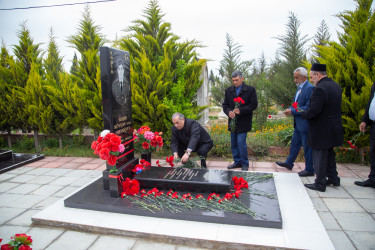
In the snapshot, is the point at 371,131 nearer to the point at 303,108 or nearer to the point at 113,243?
the point at 303,108

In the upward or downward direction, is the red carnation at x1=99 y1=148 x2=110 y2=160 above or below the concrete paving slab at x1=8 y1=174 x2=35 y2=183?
above

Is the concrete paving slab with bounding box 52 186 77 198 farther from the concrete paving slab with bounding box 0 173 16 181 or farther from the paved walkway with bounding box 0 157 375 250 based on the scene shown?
the concrete paving slab with bounding box 0 173 16 181

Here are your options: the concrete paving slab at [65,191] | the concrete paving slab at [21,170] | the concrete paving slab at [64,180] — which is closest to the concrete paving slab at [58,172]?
the concrete paving slab at [64,180]

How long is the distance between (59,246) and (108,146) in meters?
1.26

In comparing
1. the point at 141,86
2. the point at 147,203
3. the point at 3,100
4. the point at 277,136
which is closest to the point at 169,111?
the point at 141,86

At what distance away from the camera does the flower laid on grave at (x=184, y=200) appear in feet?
10.8

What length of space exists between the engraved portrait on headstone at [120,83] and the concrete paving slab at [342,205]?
329 centimetres

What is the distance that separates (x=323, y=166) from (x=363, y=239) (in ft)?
4.18

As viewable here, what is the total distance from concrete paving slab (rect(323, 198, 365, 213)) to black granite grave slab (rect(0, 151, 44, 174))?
596 cm

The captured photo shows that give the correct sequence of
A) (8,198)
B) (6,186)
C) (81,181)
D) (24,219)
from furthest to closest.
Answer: (81,181), (6,186), (8,198), (24,219)

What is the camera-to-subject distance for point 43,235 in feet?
10.1

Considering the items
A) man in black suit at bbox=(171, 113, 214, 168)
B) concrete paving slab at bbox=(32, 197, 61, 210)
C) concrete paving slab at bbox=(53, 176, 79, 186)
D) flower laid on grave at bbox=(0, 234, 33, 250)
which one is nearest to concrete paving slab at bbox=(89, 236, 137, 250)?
flower laid on grave at bbox=(0, 234, 33, 250)

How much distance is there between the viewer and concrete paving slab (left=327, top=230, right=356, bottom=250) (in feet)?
8.71

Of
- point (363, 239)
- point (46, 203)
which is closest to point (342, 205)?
point (363, 239)
